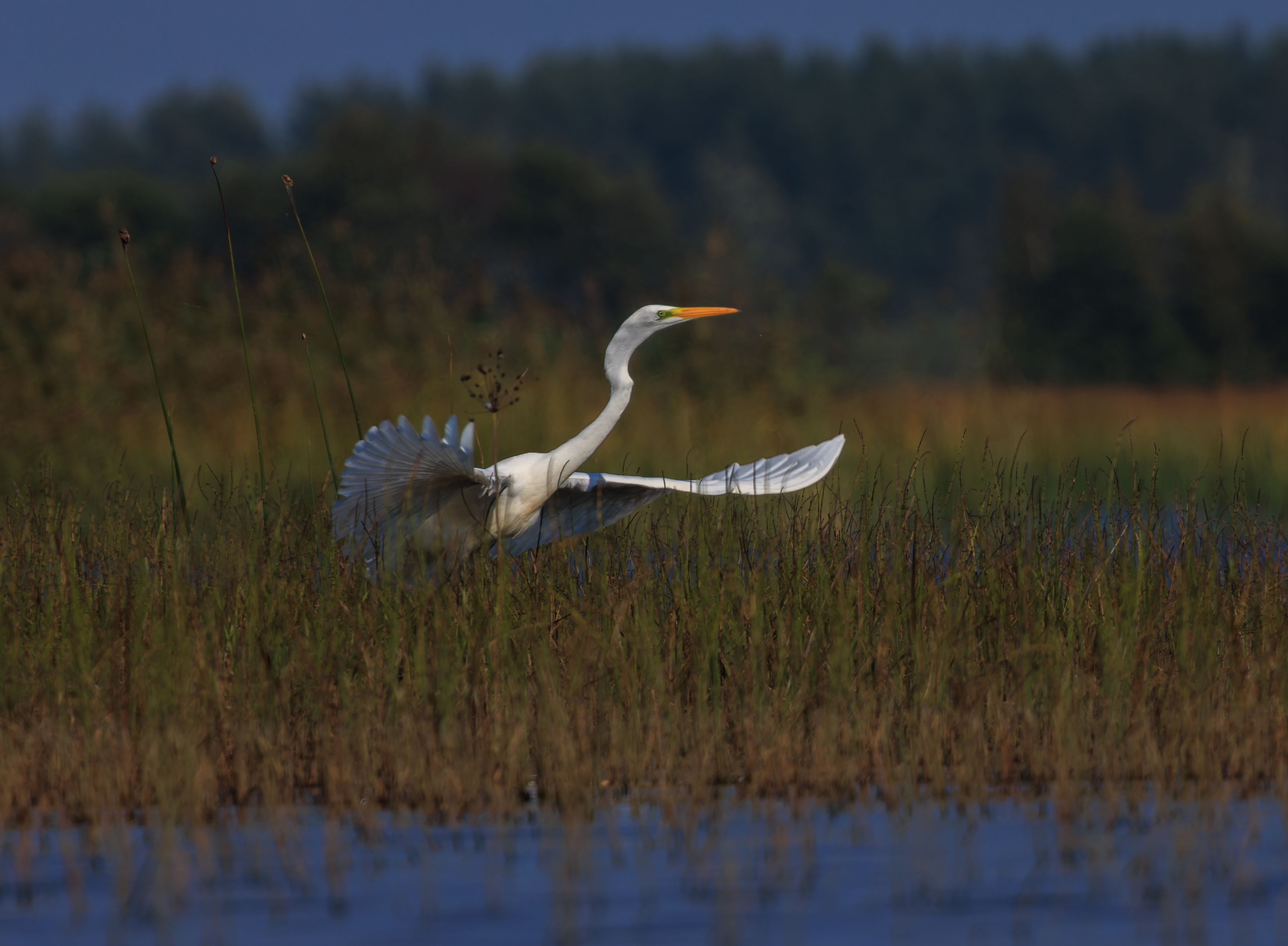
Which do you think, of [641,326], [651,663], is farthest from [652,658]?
[641,326]

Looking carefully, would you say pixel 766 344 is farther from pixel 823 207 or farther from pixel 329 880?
pixel 823 207

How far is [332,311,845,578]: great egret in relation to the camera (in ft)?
15.8

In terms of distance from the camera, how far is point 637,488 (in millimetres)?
5961

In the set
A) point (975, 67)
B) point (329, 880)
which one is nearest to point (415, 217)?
point (329, 880)

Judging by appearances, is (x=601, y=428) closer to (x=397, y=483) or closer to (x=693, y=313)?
(x=693, y=313)

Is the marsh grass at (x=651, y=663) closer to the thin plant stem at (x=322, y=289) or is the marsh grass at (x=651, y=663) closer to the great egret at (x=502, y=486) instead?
the great egret at (x=502, y=486)

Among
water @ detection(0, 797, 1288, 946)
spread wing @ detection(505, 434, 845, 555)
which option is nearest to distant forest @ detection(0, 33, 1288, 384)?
spread wing @ detection(505, 434, 845, 555)

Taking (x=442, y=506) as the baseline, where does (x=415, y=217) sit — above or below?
above

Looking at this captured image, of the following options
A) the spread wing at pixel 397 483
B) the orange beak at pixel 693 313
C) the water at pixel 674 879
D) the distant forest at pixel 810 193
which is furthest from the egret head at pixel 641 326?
the distant forest at pixel 810 193

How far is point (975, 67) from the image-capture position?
86.8 metres

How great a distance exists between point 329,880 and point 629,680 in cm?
135

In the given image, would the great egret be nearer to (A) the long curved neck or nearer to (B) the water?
(A) the long curved neck

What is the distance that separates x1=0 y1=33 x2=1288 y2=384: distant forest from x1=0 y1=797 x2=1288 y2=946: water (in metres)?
7.78

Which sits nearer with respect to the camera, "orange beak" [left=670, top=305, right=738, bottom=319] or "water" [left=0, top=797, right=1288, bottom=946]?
"water" [left=0, top=797, right=1288, bottom=946]
